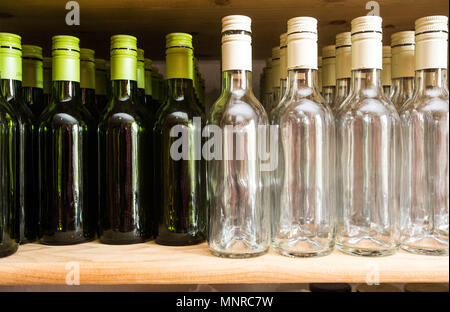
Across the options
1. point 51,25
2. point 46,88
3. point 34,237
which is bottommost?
point 34,237

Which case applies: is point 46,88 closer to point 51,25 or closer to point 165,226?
point 51,25

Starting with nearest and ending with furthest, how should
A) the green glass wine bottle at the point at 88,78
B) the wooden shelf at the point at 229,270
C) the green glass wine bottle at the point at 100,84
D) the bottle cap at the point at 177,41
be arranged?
the wooden shelf at the point at 229,270 → the bottle cap at the point at 177,41 → the green glass wine bottle at the point at 88,78 → the green glass wine bottle at the point at 100,84

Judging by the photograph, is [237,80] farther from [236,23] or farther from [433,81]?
[433,81]

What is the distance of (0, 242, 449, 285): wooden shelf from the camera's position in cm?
Result: 57

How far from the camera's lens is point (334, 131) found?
2.14 ft

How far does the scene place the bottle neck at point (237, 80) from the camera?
643 millimetres

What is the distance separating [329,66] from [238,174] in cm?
32

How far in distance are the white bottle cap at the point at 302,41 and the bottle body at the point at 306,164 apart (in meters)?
0.03

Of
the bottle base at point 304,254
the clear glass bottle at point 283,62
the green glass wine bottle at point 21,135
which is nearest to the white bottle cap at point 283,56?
the clear glass bottle at point 283,62

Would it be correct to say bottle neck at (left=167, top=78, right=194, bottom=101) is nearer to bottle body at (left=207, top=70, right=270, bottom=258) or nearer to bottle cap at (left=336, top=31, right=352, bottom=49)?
bottle body at (left=207, top=70, right=270, bottom=258)

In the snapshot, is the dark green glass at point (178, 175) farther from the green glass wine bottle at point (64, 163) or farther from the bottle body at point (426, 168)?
the bottle body at point (426, 168)

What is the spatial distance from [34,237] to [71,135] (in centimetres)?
19

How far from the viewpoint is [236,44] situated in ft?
1.97
